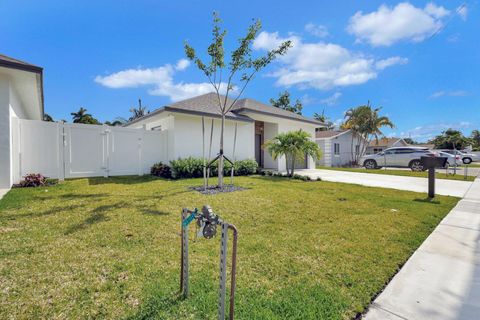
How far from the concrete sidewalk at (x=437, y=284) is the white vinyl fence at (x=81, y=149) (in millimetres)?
10287

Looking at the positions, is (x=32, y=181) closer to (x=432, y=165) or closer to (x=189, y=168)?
(x=189, y=168)

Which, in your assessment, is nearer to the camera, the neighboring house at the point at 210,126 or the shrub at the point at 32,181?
the shrub at the point at 32,181

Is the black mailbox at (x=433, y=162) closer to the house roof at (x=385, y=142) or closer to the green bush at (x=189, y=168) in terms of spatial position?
the green bush at (x=189, y=168)

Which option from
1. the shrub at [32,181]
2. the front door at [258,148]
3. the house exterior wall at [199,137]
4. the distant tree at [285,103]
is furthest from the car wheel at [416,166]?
the shrub at [32,181]

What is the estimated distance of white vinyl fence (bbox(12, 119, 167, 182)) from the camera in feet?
26.5

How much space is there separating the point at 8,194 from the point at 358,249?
330 inches

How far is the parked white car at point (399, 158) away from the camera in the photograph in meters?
17.5

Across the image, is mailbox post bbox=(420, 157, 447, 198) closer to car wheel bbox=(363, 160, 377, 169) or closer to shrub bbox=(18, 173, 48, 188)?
shrub bbox=(18, 173, 48, 188)

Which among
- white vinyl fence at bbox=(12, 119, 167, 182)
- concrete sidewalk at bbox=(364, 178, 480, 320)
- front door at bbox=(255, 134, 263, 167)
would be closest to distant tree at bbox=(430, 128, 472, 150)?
front door at bbox=(255, 134, 263, 167)

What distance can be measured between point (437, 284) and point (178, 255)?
10.1ft

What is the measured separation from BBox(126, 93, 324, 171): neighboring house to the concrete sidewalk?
23.5 feet

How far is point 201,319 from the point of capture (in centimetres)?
198

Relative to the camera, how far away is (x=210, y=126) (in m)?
12.5

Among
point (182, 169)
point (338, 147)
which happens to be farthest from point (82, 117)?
point (338, 147)
